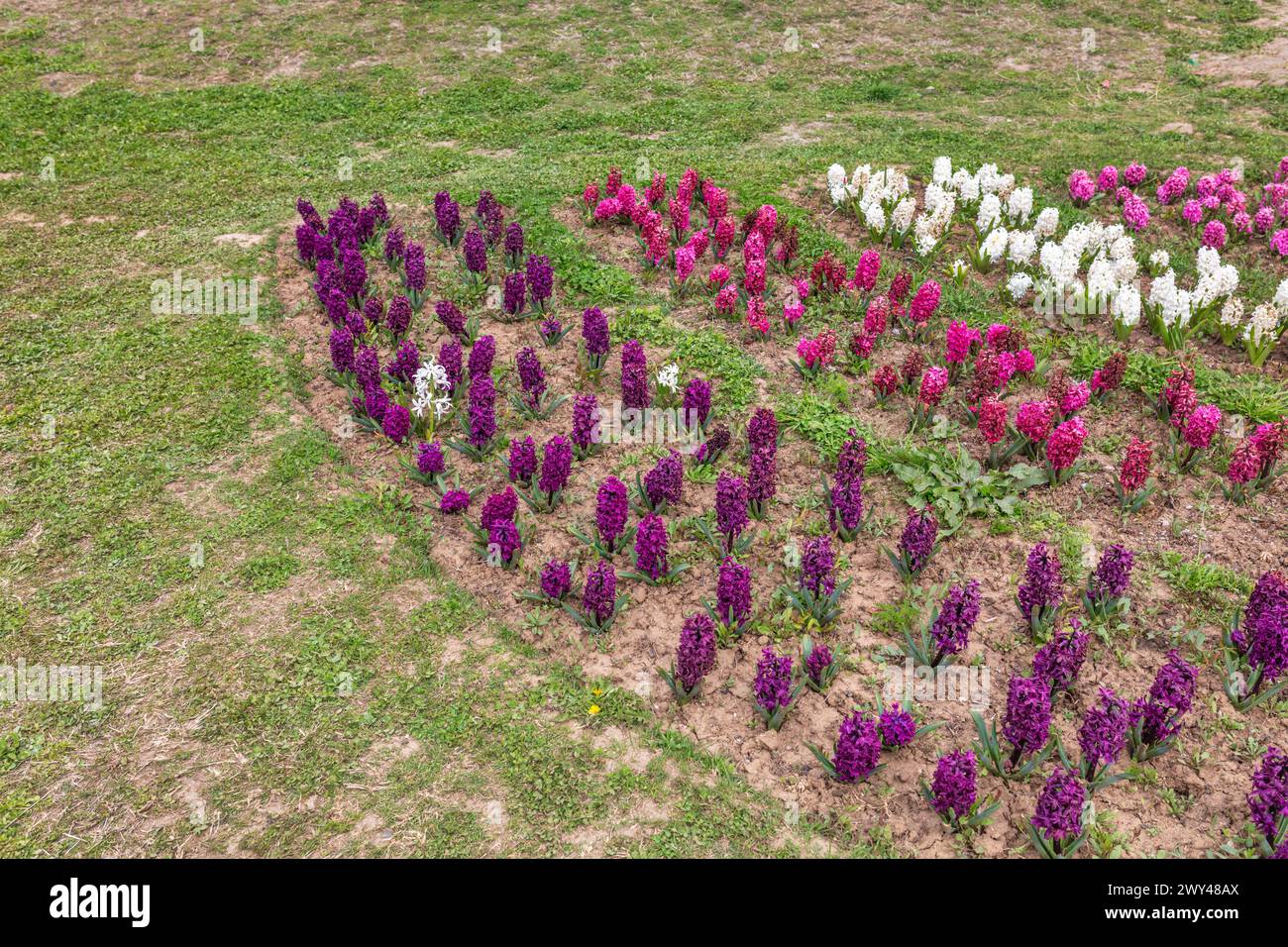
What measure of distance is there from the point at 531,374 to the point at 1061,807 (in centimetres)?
543

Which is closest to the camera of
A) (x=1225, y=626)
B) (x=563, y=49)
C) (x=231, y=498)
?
(x=1225, y=626)

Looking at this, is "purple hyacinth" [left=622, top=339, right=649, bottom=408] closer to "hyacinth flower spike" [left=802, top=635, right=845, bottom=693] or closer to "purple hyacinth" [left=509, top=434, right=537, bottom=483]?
"purple hyacinth" [left=509, top=434, right=537, bottom=483]

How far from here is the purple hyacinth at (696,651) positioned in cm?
564

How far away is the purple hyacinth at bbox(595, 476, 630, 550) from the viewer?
21.6 feet

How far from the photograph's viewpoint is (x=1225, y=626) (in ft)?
20.0

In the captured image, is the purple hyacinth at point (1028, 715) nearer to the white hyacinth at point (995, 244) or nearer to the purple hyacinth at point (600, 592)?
the purple hyacinth at point (600, 592)

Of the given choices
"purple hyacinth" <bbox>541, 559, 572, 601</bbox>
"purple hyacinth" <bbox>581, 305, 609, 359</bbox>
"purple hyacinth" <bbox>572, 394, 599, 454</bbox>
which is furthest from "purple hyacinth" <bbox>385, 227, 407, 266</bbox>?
"purple hyacinth" <bbox>541, 559, 572, 601</bbox>

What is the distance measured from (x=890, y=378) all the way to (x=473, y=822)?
5.23 meters

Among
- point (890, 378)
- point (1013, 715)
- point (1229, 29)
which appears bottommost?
point (1013, 715)

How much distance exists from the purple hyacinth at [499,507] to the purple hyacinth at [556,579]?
1.89 ft

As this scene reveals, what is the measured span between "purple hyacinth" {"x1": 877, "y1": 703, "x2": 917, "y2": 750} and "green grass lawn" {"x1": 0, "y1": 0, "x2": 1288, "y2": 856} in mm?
569

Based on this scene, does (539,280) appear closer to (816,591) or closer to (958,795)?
(816,591)

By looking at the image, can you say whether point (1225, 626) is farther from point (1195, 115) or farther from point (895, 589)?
point (1195, 115)
